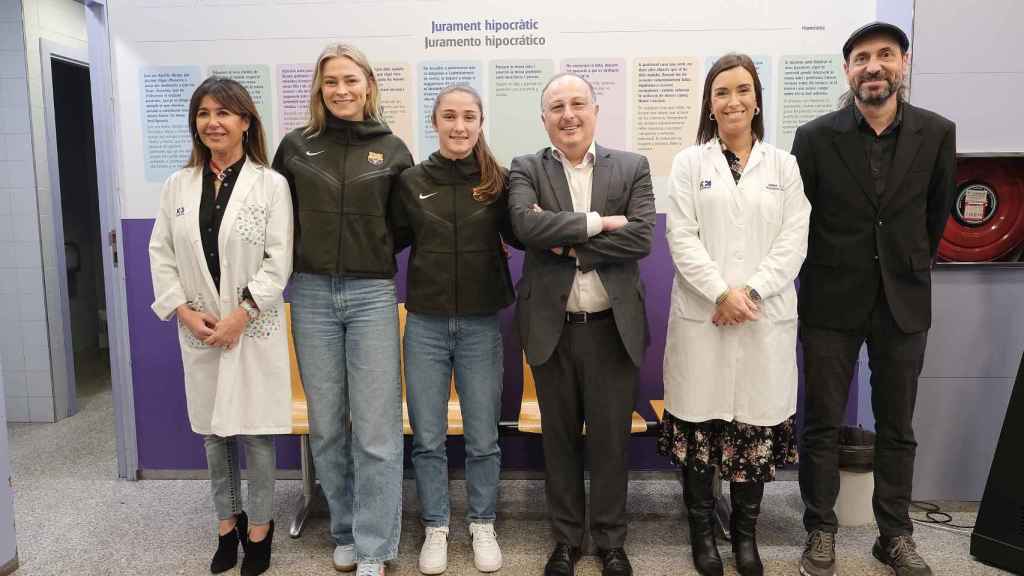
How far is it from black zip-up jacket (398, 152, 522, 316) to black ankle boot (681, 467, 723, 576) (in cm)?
98

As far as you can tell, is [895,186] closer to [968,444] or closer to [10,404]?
[968,444]

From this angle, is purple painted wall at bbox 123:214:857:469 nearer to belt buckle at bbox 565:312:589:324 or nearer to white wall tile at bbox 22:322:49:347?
belt buckle at bbox 565:312:589:324

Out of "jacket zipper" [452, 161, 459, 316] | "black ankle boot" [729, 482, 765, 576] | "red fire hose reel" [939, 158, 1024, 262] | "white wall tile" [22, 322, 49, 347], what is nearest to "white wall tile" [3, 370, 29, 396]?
"white wall tile" [22, 322, 49, 347]

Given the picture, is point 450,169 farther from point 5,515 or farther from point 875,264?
point 5,515

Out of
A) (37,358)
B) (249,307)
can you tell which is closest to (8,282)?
(37,358)

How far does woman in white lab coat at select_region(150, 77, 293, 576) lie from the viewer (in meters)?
2.22

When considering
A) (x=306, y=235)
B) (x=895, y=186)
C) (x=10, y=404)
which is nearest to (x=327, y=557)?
(x=306, y=235)

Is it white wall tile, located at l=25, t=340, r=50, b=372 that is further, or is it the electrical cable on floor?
white wall tile, located at l=25, t=340, r=50, b=372

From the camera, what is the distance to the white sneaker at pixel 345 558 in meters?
2.43

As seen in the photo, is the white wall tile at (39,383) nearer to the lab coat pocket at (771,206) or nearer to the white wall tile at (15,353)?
the white wall tile at (15,353)

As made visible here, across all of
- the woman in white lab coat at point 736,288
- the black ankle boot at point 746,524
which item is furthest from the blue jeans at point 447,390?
the black ankle boot at point 746,524

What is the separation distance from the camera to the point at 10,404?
4.30 m

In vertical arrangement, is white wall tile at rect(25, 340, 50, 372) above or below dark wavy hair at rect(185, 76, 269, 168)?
below

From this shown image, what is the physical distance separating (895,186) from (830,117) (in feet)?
1.10
